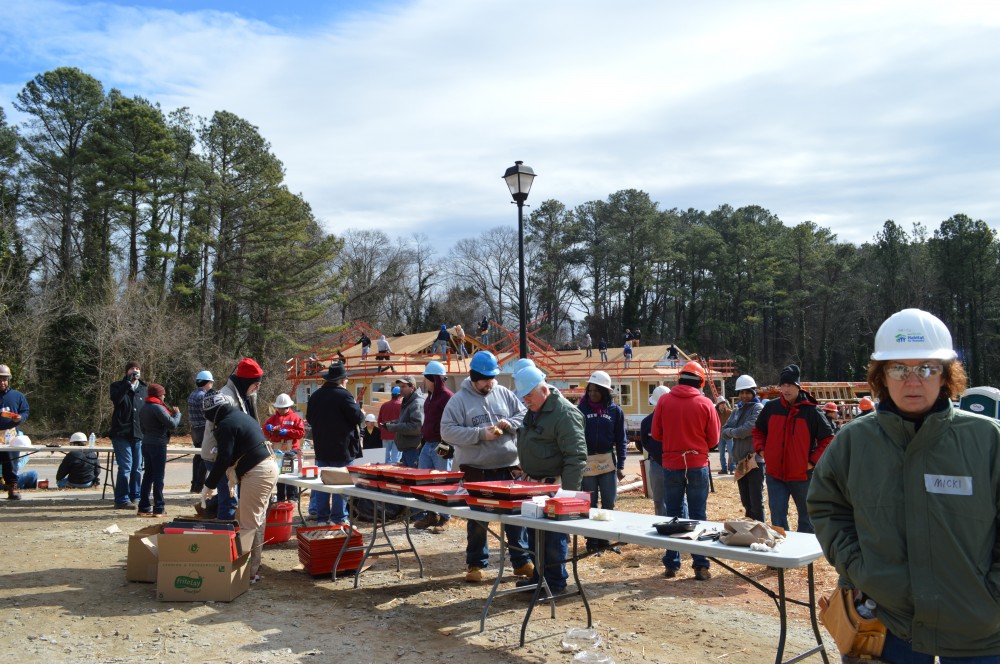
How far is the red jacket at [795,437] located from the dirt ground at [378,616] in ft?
3.26

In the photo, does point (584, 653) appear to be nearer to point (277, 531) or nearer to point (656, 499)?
point (656, 499)

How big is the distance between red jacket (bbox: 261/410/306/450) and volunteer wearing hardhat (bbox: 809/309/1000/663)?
7.82 m

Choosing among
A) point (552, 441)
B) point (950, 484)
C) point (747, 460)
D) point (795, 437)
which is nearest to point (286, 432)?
point (552, 441)

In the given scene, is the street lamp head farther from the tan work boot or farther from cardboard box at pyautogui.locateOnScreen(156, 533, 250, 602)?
cardboard box at pyautogui.locateOnScreen(156, 533, 250, 602)

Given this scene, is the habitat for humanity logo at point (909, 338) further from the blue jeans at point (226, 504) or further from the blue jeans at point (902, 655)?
the blue jeans at point (226, 504)

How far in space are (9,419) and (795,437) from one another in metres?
10.2

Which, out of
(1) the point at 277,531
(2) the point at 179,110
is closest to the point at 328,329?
(2) the point at 179,110

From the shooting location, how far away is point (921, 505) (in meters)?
2.41

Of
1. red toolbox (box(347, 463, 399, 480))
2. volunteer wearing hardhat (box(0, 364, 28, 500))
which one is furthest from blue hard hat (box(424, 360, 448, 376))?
volunteer wearing hardhat (box(0, 364, 28, 500))

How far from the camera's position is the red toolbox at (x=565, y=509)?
15.6 ft

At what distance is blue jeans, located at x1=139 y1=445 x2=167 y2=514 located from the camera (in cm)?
947

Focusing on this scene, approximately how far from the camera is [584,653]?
465cm

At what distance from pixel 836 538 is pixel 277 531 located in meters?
6.89

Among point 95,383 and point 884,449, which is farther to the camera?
point 95,383
